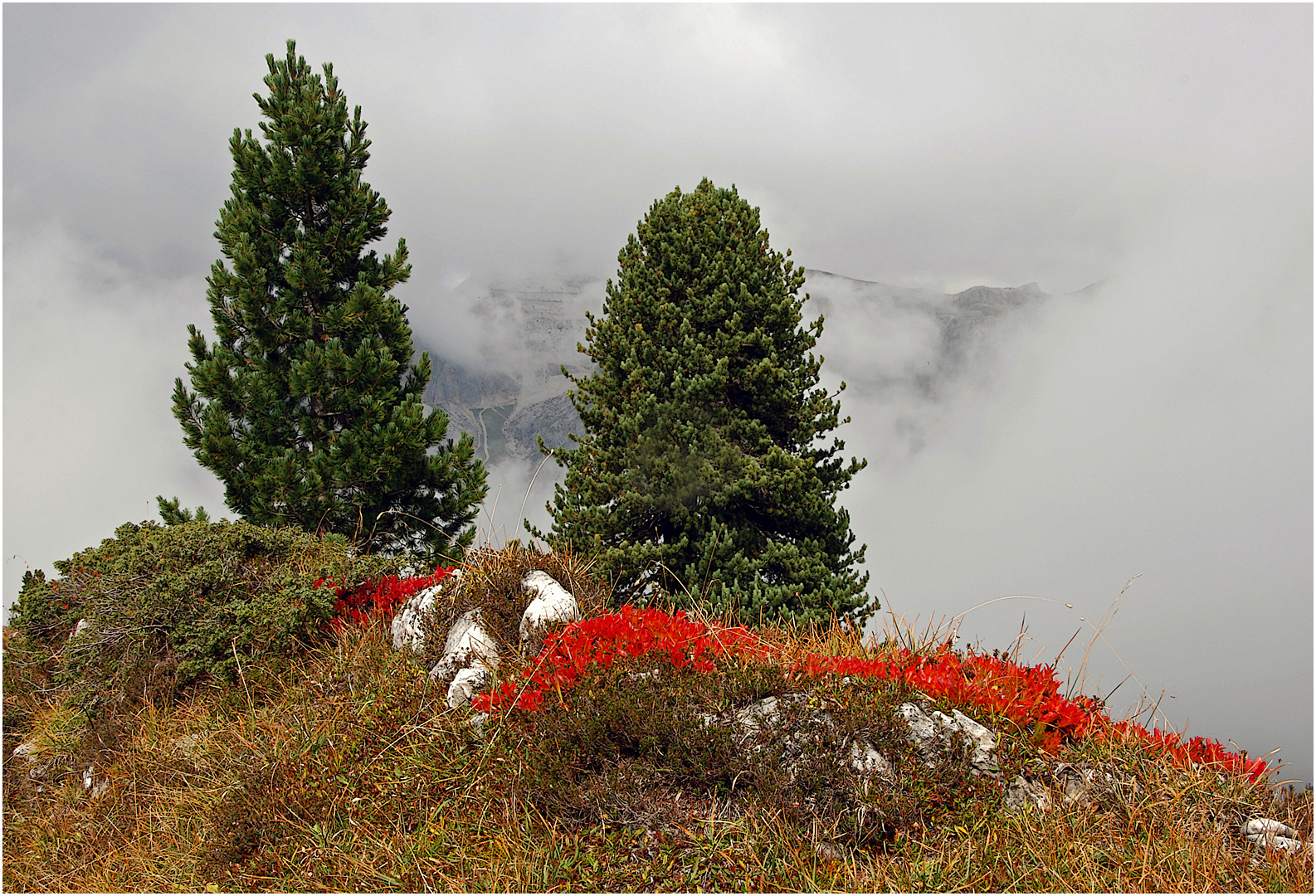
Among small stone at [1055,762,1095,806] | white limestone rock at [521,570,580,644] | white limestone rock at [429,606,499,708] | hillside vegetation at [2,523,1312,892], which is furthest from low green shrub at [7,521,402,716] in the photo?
small stone at [1055,762,1095,806]

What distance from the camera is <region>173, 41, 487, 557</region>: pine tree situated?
12.2m

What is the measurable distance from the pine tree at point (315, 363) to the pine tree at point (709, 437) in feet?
13.4

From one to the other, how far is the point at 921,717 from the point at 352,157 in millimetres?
12887

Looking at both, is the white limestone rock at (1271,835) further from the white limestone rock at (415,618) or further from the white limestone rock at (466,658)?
the white limestone rock at (415,618)

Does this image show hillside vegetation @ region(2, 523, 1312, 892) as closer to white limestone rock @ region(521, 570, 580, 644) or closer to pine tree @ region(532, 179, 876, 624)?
white limestone rock @ region(521, 570, 580, 644)

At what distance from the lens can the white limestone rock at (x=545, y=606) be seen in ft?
21.4

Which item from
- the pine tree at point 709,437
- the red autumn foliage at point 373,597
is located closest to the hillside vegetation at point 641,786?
the red autumn foliage at point 373,597

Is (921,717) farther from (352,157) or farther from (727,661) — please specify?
(352,157)

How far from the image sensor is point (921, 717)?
16.2 feet

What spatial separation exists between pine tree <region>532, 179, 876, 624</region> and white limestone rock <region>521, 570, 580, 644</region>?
1.62 meters

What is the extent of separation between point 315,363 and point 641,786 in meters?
9.77

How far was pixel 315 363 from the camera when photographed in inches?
480

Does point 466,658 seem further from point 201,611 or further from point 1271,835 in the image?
point 1271,835

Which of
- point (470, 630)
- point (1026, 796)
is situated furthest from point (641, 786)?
point (470, 630)
